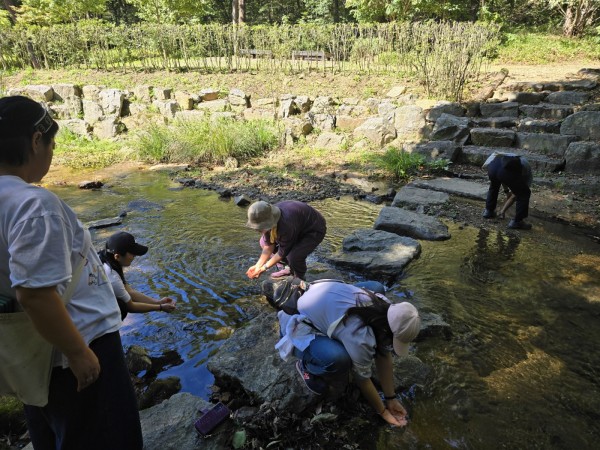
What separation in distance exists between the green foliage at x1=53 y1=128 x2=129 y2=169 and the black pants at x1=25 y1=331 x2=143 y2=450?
9803 millimetres

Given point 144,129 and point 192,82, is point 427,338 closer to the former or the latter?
point 144,129

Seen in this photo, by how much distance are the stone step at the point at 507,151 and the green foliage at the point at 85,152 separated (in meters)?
8.68

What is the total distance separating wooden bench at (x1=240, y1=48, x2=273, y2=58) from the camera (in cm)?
1452

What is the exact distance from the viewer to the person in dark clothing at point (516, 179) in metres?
5.41

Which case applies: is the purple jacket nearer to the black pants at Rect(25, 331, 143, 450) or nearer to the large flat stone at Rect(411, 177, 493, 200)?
the black pants at Rect(25, 331, 143, 450)

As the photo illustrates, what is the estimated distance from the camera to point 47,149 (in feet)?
4.73

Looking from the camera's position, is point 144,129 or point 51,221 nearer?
point 51,221

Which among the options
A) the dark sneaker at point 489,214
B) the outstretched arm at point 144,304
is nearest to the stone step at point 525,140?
the dark sneaker at point 489,214

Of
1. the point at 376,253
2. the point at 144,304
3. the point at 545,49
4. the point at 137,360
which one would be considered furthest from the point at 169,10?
the point at 137,360

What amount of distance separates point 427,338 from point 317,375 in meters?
1.26

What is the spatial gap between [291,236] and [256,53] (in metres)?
12.9

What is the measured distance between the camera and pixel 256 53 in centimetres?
1477

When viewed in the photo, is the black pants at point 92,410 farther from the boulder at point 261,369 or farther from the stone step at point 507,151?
the stone step at point 507,151

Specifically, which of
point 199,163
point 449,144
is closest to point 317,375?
point 449,144
